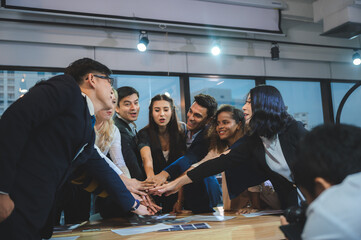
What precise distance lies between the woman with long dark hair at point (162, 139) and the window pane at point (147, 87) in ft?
6.13

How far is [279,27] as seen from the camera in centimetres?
495

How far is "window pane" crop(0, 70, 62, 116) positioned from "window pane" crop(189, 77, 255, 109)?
7.70 ft

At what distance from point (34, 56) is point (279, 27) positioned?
357 centimetres

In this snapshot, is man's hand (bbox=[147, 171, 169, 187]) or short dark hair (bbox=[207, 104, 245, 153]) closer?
man's hand (bbox=[147, 171, 169, 187])

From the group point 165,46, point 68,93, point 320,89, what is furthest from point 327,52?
point 68,93

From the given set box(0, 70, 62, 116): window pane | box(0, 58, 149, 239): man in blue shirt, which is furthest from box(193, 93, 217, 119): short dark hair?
box(0, 70, 62, 116): window pane

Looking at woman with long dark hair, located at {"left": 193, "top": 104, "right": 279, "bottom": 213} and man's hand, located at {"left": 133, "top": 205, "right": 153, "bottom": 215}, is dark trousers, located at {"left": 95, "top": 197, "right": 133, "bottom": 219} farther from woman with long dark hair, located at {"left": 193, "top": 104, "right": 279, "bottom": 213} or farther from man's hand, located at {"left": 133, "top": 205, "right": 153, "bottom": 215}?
woman with long dark hair, located at {"left": 193, "top": 104, "right": 279, "bottom": 213}

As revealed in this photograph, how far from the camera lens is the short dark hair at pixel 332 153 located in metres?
0.74

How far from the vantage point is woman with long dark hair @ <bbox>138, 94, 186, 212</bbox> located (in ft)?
9.38

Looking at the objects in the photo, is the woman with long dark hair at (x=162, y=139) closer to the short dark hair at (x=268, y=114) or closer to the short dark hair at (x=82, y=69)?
the short dark hair at (x=268, y=114)

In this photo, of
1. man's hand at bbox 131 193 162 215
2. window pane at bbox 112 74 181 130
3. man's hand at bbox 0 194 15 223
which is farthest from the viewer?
window pane at bbox 112 74 181 130

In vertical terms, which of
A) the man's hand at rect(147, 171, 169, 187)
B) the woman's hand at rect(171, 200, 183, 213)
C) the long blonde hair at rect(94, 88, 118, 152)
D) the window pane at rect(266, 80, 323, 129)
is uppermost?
the window pane at rect(266, 80, 323, 129)

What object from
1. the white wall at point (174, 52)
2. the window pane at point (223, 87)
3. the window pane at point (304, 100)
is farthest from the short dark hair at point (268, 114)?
the window pane at point (304, 100)

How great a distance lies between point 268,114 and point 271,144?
0.19 metres
